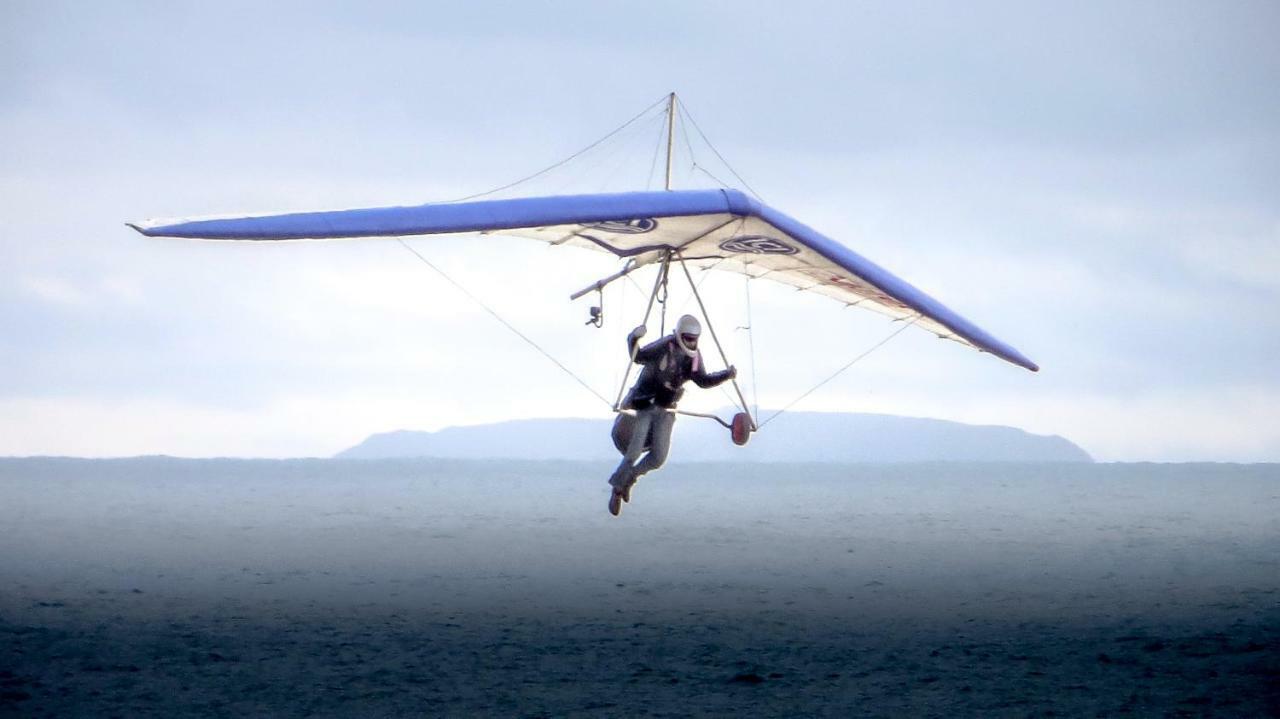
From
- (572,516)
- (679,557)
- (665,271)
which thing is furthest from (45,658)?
(572,516)

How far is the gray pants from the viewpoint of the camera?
1078 centimetres

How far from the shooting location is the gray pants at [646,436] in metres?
10.8

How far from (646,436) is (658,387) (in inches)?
17.7

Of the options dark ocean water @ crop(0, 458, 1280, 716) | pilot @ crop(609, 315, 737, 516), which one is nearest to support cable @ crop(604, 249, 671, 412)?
pilot @ crop(609, 315, 737, 516)

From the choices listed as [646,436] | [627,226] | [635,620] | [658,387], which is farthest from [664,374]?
[635,620]

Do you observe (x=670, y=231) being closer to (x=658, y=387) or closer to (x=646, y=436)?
(x=658, y=387)

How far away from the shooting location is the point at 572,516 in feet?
267

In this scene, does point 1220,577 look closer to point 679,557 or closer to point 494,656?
point 679,557

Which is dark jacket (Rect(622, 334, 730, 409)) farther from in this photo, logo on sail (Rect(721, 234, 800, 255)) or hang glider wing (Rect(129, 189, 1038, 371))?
logo on sail (Rect(721, 234, 800, 255))

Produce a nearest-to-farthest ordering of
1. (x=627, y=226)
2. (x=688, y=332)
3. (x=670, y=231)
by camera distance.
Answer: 1. (x=688, y=332)
2. (x=627, y=226)
3. (x=670, y=231)

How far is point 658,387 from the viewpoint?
1073 cm

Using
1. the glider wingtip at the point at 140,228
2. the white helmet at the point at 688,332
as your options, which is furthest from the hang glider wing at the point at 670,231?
the white helmet at the point at 688,332

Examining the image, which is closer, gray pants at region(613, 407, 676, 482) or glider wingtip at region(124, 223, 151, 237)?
glider wingtip at region(124, 223, 151, 237)

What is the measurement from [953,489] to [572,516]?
57495 mm
